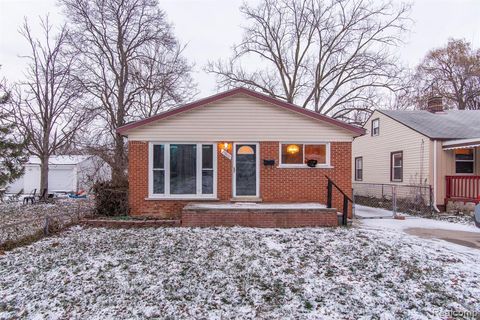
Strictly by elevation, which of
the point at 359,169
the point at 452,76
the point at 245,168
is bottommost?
the point at 359,169

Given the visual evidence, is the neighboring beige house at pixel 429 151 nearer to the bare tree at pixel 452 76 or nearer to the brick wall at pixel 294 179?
the brick wall at pixel 294 179

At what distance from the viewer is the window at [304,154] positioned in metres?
9.77

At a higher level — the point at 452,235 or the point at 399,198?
the point at 399,198

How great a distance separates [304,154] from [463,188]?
22.8ft

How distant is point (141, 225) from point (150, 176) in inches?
67.6

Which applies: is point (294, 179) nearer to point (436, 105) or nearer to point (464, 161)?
point (464, 161)

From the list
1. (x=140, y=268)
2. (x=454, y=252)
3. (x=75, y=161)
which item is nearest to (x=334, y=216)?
(x=454, y=252)

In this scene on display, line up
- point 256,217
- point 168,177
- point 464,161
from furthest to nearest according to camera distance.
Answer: point 464,161, point 168,177, point 256,217

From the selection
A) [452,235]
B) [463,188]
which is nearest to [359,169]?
[463,188]

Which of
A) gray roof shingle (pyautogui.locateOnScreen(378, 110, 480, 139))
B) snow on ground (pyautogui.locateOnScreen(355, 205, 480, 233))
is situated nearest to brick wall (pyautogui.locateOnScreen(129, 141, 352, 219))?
snow on ground (pyautogui.locateOnScreen(355, 205, 480, 233))

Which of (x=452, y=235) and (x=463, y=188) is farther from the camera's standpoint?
(x=463, y=188)

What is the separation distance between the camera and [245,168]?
9.80 metres

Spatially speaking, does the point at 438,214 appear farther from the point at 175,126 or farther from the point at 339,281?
the point at 175,126

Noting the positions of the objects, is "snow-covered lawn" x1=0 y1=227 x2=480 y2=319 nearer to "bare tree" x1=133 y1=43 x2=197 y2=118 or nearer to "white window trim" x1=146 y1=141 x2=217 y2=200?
"white window trim" x1=146 y1=141 x2=217 y2=200
